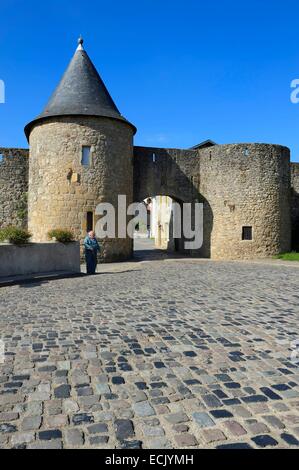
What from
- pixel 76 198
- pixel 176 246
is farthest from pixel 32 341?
pixel 176 246

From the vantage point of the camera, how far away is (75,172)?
49.3 ft

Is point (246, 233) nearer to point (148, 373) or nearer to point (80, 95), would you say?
→ point (80, 95)

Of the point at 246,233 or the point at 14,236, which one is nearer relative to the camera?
the point at 14,236

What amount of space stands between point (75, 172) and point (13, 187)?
455 cm

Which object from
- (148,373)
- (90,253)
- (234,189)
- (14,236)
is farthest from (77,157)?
(148,373)

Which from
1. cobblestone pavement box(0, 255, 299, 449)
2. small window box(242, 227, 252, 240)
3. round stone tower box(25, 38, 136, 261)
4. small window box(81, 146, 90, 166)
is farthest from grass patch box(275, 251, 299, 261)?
cobblestone pavement box(0, 255, 299, 449)

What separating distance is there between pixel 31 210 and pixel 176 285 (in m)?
9.70

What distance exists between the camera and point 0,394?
9.85 ft

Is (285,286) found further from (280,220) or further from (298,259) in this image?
(280,220)

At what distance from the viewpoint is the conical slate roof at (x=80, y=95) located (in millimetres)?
14852

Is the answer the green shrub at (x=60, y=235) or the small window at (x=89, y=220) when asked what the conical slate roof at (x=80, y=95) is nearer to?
the small window at (x=89, y=220)

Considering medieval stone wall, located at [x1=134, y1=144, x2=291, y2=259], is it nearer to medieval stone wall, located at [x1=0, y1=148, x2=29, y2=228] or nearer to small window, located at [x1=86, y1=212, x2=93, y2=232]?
small window, located at [x1=86, y1=212, x2=93, y2=232]

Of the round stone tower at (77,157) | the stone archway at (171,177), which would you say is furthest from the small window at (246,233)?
the round stone tower at (77,157)

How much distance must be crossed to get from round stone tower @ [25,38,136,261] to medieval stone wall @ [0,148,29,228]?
2.32m
